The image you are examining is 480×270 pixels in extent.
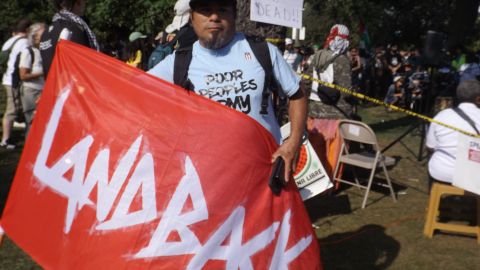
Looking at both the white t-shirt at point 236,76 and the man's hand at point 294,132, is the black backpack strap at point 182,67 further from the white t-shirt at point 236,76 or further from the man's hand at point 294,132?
the man's hand at point 294,132

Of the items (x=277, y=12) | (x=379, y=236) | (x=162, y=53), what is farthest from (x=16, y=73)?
(x=379, y=236)

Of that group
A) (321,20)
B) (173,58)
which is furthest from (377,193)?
(321,20)

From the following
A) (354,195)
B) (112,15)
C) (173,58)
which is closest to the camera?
(173,58)

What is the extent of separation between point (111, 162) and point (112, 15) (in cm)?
1853

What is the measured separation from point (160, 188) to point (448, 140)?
343 centimetres

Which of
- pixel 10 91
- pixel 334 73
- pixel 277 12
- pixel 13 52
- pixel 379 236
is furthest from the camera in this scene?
pixel 10 91

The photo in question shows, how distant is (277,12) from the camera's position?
16.0ft

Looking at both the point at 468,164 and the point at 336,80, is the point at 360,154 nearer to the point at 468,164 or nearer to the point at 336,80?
the point at 336,80

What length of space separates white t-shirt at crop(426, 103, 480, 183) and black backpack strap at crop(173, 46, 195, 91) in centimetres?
309

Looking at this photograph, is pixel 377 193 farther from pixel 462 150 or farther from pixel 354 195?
pixel 462 150

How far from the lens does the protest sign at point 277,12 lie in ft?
15.6

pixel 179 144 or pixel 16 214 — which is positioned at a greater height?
pixel 179 144

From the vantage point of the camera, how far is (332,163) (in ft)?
21.9

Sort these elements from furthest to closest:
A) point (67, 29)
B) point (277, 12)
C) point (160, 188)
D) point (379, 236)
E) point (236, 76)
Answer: point (379, 236), point (277, 12), point (67, 29), point (236, 76), point (160, 188)
